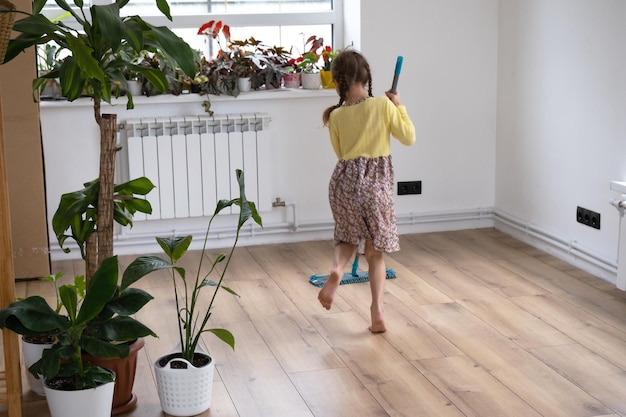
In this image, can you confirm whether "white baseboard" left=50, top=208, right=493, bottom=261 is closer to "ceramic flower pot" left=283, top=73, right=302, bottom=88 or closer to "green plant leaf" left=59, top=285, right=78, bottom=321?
"ceramic flower pot" left=283, top=73, right=302, bottom=88

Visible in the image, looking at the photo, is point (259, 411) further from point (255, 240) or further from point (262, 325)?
point (255, 240)

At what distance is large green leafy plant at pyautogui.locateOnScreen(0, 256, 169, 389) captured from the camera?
9.11 feet

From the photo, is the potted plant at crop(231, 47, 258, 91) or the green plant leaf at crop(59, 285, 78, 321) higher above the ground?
the potted plant at crop(231, 47, 258, 91)

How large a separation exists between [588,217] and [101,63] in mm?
2748

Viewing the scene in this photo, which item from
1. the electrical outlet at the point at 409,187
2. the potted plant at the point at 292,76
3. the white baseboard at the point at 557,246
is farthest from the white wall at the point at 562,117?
the potted plant at the point at 292,76

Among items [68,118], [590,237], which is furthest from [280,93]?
[590,237]

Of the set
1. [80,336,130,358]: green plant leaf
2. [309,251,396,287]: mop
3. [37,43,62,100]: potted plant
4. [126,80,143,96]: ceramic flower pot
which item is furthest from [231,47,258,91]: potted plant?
[80,336,130,358]: green plant leaf

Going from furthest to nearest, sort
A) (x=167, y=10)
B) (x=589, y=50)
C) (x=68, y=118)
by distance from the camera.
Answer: (x=68, y=118), (x=589, y=50), (x=167, y=10)

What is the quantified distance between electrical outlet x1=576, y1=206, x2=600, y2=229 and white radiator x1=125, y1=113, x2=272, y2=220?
1.73 m

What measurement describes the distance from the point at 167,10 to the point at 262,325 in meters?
1.59

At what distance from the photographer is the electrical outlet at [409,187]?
17.7 feet

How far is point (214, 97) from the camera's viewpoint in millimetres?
5066

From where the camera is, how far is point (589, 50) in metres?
4.43

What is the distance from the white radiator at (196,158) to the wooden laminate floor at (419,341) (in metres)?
0.43
